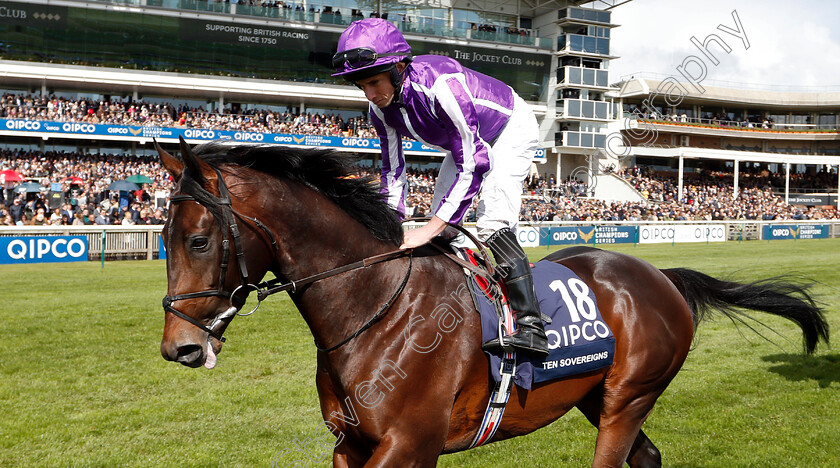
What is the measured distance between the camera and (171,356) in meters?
2.16

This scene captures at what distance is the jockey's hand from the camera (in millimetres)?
2686

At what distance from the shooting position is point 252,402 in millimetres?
5367

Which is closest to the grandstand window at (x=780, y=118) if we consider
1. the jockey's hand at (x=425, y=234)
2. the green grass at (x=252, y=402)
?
the green grass at (x=252, y=402)

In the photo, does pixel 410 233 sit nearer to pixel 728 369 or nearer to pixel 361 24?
pixel 361 24

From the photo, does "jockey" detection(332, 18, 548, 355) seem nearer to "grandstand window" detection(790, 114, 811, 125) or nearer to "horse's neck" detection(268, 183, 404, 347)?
"horse's neck" detection(268, 183, 404, 347)

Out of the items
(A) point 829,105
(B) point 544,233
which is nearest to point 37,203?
(B) point 544,233

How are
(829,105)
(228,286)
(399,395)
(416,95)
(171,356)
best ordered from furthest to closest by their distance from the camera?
1. (829,105)
2. (416,95)
3. (399,395)
4. (228,286)
5. (171,356)

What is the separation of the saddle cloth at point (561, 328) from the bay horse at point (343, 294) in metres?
0.07

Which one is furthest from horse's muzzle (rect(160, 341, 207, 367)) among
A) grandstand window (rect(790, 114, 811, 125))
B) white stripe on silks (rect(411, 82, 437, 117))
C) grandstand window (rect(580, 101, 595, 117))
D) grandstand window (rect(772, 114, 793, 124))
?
grandstand window (rect(790, 114, 811, 125))

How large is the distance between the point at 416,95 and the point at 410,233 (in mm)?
573

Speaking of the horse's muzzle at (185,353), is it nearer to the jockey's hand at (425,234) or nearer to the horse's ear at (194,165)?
the horse's ear at (194,165)

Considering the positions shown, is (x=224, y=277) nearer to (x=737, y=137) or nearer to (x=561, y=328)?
(x=561, y=328)

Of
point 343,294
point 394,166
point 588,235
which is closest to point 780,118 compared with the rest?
point 588,235

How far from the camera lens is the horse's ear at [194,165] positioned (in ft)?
7.17
